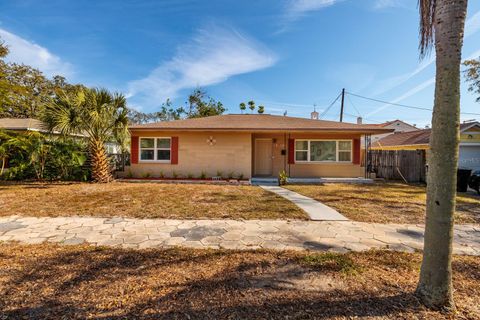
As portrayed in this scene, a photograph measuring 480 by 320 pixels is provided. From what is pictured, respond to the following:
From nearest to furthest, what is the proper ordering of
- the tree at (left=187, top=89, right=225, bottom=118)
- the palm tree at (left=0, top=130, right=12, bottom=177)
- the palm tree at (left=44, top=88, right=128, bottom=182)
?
the palm tree at (left=44, top=88, right=128, bottom=182) → the palm tree at (left=0, top=130, right=12, bottom=177) → the tree at (left=187, top=89, right=225, bottom=118)

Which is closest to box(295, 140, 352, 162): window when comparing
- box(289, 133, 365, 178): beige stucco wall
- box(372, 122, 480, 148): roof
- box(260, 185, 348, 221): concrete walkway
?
box(289, 133, 365, 178): beige stucco wall

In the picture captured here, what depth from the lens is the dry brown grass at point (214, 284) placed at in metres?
2.23

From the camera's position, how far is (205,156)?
12883 mm

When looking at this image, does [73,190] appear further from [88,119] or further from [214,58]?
[214,58]

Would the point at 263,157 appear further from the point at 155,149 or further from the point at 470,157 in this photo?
the point at 470,157

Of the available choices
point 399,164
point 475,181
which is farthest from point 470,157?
point 475,181

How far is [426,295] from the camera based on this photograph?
7.66ft

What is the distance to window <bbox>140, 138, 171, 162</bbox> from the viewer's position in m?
13.1

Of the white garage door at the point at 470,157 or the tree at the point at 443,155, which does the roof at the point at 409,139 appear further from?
the tree at the point at 443,155

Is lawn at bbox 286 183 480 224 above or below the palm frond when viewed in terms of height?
below

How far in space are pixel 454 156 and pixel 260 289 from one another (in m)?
2.34

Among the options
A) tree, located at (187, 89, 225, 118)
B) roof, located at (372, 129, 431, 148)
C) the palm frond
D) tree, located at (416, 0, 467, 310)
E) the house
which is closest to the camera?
tree, located at (416, 0, 467, 310)

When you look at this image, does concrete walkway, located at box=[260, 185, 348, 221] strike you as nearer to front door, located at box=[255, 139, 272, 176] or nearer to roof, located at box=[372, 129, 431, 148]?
front door, located at box=[255, 139, 272, 176]

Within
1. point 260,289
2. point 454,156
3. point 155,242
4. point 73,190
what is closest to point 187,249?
point 155,242
